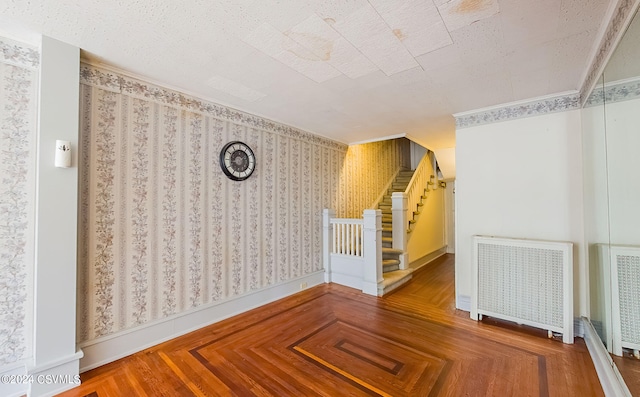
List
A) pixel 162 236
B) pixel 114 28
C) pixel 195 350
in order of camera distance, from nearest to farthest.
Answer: pixel 114 28 → pixel 195 350 → pixel 162 236

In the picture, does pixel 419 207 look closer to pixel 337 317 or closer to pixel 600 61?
pixel 337 317

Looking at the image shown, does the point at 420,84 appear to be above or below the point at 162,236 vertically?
above

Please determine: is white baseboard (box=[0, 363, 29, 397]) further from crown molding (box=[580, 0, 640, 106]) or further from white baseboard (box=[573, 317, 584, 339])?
white baseboard (box=[573, 317, 584, 339])

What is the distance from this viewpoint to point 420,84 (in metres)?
2.31

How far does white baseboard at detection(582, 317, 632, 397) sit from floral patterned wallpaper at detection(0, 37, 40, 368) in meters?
3.71

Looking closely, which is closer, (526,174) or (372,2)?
(372,2)

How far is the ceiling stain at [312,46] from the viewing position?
1.66 m

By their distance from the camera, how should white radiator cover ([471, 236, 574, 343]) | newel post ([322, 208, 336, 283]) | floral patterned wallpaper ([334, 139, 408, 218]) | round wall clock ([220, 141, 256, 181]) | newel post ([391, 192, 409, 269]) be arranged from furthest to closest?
1. floral patterned wallpaper ([334, 139, 408, 218])
2. newel post ([391, 192, 409, 269])
3. newel post ([322, 208, 336, 283])
4. round wall clock ([220, 141, 256, 181])
5. white radiator cover ([471, 236, 574, 343])

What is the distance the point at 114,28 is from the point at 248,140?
155cm

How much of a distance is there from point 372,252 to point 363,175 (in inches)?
79.2

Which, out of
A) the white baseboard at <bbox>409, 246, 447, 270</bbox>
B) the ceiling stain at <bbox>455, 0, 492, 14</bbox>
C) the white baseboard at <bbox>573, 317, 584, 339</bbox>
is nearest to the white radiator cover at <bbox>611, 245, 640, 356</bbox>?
the white baseboard at <bbox>573, 317, 584, 339</bbox>

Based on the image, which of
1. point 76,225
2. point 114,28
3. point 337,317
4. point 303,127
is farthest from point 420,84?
point 76,225

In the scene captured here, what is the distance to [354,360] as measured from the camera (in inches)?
79.3

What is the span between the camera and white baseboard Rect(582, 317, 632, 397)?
59.3 inches
